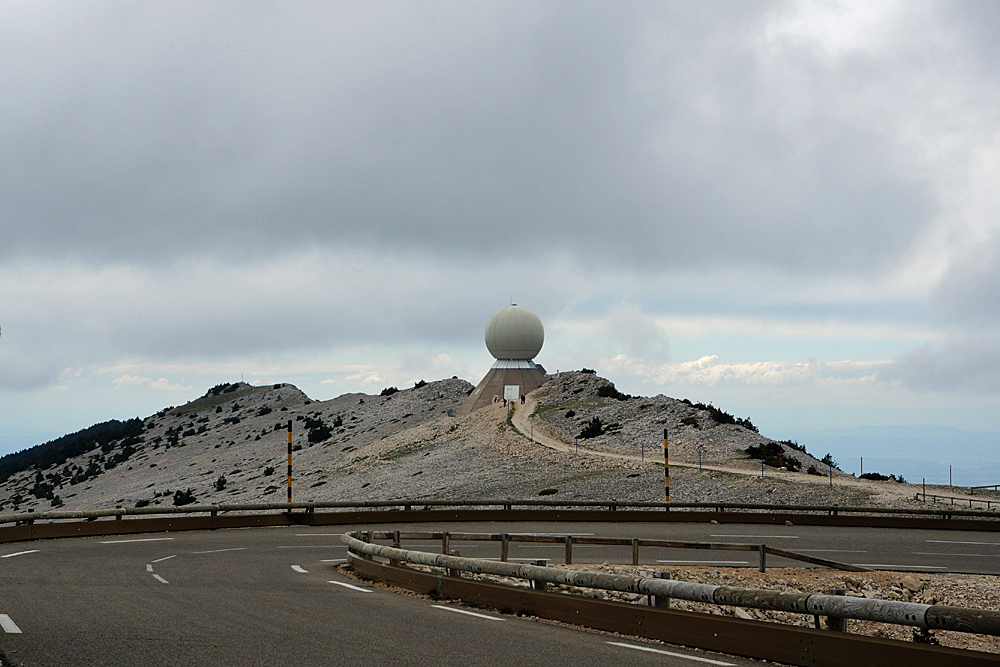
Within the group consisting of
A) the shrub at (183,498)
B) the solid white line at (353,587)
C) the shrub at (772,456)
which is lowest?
the shrub at (183,498)

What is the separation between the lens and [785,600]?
823 cm

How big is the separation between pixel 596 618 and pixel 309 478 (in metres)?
62.7

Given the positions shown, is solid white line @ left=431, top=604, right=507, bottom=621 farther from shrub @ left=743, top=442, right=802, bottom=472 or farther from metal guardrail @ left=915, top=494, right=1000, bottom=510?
shrub @ left=743, top=442, right=802, bottom=472

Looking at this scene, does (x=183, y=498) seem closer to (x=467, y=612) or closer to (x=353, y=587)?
(x=353, y=587)

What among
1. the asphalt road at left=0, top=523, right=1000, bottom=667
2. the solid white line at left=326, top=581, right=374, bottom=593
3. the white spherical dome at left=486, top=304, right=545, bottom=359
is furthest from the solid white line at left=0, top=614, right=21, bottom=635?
the white spherical dome at left=486, top=304, right=545, bottom=359

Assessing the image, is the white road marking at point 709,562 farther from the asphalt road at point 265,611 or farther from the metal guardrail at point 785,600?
the metal guardrail at point 785,600

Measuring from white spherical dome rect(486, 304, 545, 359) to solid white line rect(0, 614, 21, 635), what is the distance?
68.1 m

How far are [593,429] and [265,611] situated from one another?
5196 centimetres

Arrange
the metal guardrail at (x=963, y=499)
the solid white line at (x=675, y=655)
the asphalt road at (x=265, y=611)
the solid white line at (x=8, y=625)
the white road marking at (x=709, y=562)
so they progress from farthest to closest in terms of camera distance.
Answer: the metal guardrail at (x=963, y=499), the white road marking at (x=709, y=562), the solid white line at (x=8, y=625), the asphalt road at (x=265, y=611), the solid white line at (x=675, y=655)

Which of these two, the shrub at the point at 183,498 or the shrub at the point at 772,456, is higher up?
the shrub at the point at 772,456

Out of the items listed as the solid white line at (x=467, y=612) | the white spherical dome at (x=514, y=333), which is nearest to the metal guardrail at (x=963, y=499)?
the solid white line at (x=467, y=612)

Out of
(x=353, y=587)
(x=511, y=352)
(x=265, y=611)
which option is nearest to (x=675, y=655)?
(x=265, y=611)

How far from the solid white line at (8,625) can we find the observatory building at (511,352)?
220 feet

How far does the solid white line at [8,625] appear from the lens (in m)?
9.77
